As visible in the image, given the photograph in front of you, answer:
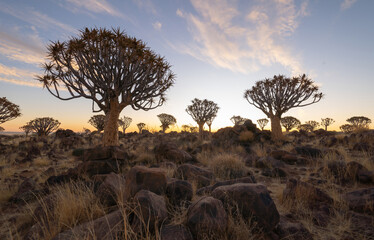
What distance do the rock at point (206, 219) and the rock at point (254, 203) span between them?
449 millimetres

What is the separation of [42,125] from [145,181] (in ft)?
103

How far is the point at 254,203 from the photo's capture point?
96.3 inches

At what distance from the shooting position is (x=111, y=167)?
19.6ft

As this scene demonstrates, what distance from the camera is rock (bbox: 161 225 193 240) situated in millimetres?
1881

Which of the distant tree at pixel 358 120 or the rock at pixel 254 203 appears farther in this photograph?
the distant tree at pixel 358 120

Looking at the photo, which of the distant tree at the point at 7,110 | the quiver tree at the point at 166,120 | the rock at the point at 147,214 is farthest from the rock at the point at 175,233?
the quiver tree at the point at 166,120

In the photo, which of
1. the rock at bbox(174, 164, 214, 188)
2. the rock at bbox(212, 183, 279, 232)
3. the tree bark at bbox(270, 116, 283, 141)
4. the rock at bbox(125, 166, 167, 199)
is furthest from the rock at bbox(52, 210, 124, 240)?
the tree bark at bbox(270, 116, 283, 141)

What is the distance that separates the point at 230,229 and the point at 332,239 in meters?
1.36

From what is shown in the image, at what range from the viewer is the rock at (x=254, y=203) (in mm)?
2365

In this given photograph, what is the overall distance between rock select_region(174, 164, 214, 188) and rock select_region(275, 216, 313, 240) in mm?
2077

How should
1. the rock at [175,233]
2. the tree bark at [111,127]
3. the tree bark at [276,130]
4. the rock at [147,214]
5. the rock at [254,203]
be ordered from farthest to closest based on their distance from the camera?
the tree bark at [276,130], the tree bark at [111,127], the rock at [254,203], the rock at [147,214], the rock at [175,233]

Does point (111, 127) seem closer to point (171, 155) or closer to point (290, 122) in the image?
point (171, 155)

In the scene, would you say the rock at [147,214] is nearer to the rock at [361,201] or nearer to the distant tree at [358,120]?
the rock at [361,201]

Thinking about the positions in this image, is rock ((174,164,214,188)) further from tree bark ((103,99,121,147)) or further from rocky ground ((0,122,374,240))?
tree bark ((103,99,121,147))
